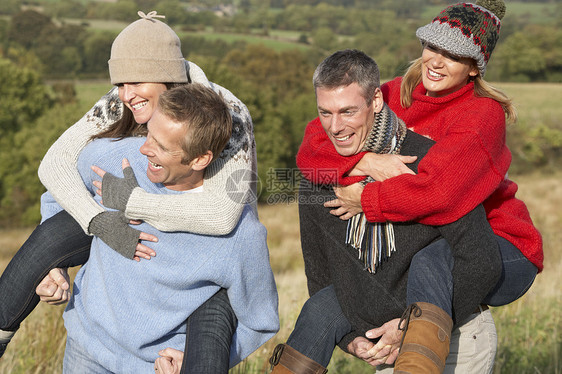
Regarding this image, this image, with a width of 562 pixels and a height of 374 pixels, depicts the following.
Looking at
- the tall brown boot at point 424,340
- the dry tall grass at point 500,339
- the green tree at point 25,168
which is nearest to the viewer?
the tall brown boot at point 424,340

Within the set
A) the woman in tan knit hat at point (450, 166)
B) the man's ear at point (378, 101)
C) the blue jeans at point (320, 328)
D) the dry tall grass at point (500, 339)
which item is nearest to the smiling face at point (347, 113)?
the man's ear at point (378, 101)

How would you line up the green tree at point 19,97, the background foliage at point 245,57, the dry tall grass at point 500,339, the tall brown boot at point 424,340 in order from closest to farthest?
1. the tall brown boot at point 424,340
2. the dry tall grass at point 500,339
3. the background foliage at point 245,57
4. the green tree at point 19,97

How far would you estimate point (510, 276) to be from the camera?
9.55 ft

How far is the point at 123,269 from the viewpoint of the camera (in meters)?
2.65

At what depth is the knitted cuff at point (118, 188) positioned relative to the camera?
2.64 m

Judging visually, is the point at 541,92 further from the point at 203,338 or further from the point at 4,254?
the point at 203,338

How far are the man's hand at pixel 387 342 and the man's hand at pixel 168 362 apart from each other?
2.90 feet

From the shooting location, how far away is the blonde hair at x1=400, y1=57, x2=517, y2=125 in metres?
2.94

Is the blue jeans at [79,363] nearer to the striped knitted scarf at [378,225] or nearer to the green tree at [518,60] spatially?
the striped knitted scarf at [378,225]

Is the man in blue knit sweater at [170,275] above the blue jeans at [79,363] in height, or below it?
above

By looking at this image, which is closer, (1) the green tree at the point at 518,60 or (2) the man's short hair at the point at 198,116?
(2) the man's short hair at the point at 198,116

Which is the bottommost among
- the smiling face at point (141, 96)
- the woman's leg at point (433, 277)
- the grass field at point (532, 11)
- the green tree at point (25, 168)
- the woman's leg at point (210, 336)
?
the green tree at point (25, 168)

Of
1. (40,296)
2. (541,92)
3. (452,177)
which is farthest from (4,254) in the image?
(541,92)

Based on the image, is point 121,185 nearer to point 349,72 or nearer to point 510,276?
point 349,72
